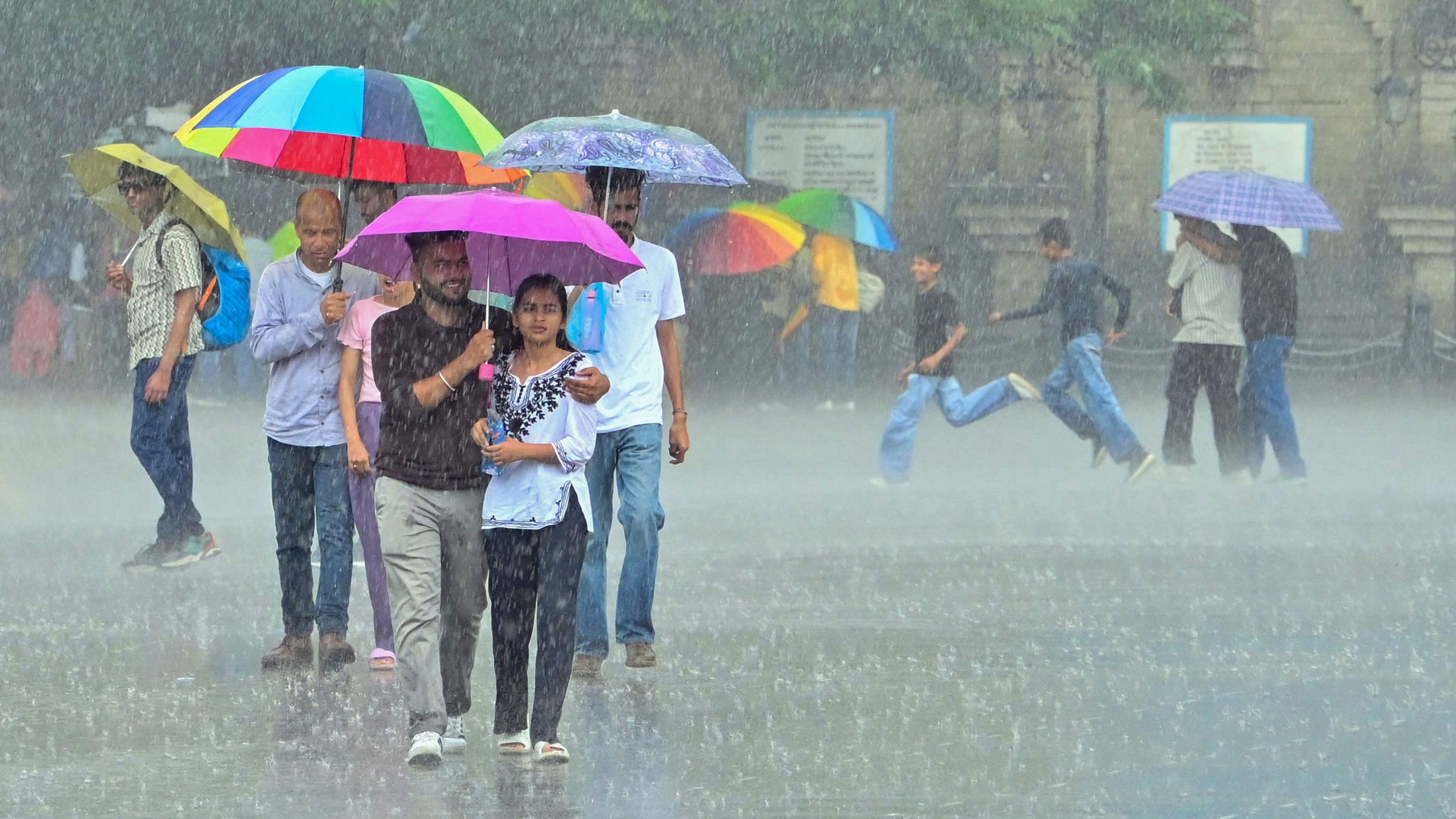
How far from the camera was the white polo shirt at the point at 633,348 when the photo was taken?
751cm

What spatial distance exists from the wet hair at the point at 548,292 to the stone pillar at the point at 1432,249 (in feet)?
84.3

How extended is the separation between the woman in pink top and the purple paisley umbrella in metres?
0.55

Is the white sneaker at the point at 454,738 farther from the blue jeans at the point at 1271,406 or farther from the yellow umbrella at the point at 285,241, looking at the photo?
the blue jeans at the point at 1271,406

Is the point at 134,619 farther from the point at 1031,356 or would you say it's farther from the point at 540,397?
the point at 1031,356

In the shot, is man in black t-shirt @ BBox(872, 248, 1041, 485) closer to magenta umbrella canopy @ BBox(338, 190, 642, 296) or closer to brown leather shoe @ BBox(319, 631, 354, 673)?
brown leather shoe @ BBox(319, 631, 354, 673)

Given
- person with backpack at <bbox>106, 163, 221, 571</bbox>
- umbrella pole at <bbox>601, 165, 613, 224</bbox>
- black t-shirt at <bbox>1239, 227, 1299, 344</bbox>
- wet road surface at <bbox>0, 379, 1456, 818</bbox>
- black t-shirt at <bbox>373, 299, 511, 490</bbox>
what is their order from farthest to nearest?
black t-shirt at <bbox>1239, 227, 1299, 344</bbox>
person with backpack at <bbox>106, 163, 221, 571</bbox>
umbrella pole at <bbox>601, 165, 613, 224</bbox>
black t-shirt at <bbox>373, 299, 511, 490</bbox>
wet road surface at <bbox>0, 379, 1456, 818</bbox>

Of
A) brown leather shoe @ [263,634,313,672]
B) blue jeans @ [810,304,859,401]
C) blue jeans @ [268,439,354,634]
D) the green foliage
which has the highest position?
the green foliage

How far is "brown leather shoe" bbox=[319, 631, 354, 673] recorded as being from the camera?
25.3 ft

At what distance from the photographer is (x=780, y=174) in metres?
28.1

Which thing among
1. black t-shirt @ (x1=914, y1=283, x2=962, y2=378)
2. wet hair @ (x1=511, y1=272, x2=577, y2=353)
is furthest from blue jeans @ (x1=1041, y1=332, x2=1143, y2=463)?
wet hair @ (x1=511, y1=272, x2=577, y2=353)

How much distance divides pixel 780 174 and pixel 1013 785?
22.4 meters

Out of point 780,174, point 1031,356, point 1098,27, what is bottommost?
point 1031,356

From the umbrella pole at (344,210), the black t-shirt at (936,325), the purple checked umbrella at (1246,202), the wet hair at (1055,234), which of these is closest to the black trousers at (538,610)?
the umbrella pole at (344,210)

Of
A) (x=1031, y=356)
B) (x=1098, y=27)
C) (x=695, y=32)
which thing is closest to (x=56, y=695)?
(x=695, y=32)
